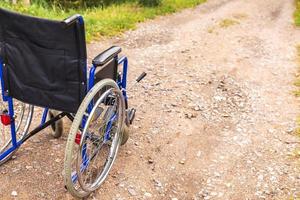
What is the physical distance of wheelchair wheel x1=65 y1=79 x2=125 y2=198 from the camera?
2.89 m

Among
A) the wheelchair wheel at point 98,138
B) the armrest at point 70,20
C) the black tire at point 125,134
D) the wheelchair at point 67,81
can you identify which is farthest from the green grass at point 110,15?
the armrest at point 70,20

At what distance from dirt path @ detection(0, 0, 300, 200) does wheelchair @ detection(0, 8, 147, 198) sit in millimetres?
366

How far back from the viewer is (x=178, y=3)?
10.2m

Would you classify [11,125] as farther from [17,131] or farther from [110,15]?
[110,15]

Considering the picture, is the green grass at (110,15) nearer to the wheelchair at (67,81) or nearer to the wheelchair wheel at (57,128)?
the wheelchair wheel at (57,128)

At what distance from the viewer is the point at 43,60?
2908 mm

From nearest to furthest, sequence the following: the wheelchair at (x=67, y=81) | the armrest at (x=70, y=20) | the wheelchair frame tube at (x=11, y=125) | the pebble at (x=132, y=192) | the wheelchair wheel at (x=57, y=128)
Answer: the armrest at (x=70, y=20)
the wheelchair at (x=67, y=81)
the wheelchair frame tube at (x=11, y=125)
the pebble at (x=132, y=192)
the wheelchair wheel at (x=57, y=128)

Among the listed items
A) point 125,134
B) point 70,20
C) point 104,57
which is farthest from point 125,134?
point 70,20

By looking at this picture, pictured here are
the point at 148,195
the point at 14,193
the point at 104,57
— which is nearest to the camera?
the point at 104,57

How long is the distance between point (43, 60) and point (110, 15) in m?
5.65

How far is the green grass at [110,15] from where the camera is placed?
7465mm

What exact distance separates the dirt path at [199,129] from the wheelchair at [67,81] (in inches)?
14.4

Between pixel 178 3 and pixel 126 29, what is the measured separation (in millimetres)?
2787

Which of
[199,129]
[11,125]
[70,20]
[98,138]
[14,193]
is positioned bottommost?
[199,129]
